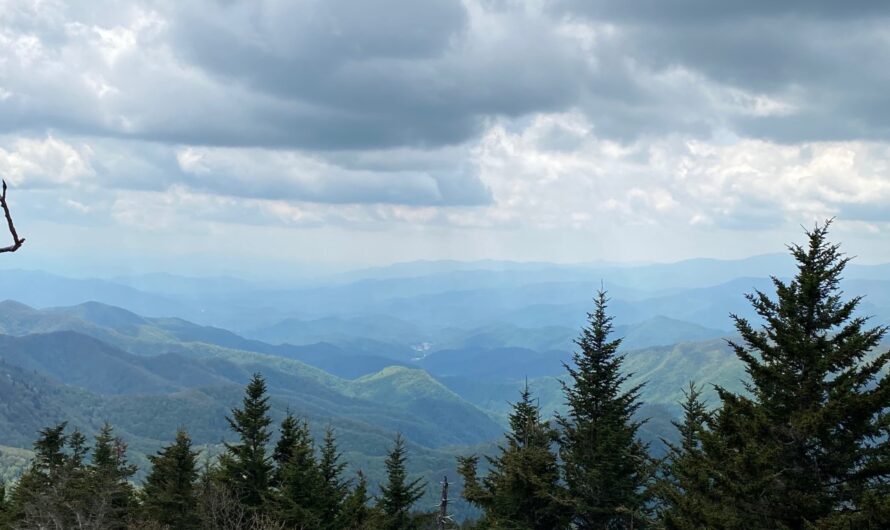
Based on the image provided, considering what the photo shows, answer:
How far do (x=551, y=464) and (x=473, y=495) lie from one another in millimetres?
4648

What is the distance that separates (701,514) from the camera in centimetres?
1546

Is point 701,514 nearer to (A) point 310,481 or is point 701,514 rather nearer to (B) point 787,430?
(B) point 787,430

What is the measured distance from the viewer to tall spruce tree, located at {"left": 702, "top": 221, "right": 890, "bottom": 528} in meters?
14.7

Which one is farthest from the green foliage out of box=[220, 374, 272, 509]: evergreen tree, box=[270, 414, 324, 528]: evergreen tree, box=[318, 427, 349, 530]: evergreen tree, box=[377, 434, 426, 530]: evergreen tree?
box=[377, 434, 426, 530]: evergreen tree

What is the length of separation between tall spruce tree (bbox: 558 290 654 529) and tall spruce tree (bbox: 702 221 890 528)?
30.4 ft

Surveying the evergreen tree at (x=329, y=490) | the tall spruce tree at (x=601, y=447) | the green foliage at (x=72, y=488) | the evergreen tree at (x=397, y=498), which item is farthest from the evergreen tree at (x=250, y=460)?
the tall spruce tree at (x=601, y=447)

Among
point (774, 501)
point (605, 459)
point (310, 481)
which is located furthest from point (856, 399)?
point (310, 481)

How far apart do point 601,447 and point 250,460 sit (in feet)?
85.6

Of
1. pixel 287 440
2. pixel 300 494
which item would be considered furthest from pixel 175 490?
pixel 300 494

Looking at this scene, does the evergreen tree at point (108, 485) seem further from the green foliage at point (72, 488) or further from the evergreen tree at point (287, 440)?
the evergreen tree at point (287, 440)

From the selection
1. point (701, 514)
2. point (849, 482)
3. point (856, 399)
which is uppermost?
point (856, 399)

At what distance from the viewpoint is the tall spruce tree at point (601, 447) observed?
86.6 ft

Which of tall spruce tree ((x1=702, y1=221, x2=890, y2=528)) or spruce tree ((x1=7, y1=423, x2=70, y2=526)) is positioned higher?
tall spruce tree ((x1=702, y1=221, x2=890, y2=528))

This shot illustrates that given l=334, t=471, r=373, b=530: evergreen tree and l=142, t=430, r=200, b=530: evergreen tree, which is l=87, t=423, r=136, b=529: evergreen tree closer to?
l=142, t=430, r=200, b=530: evergreen tree
